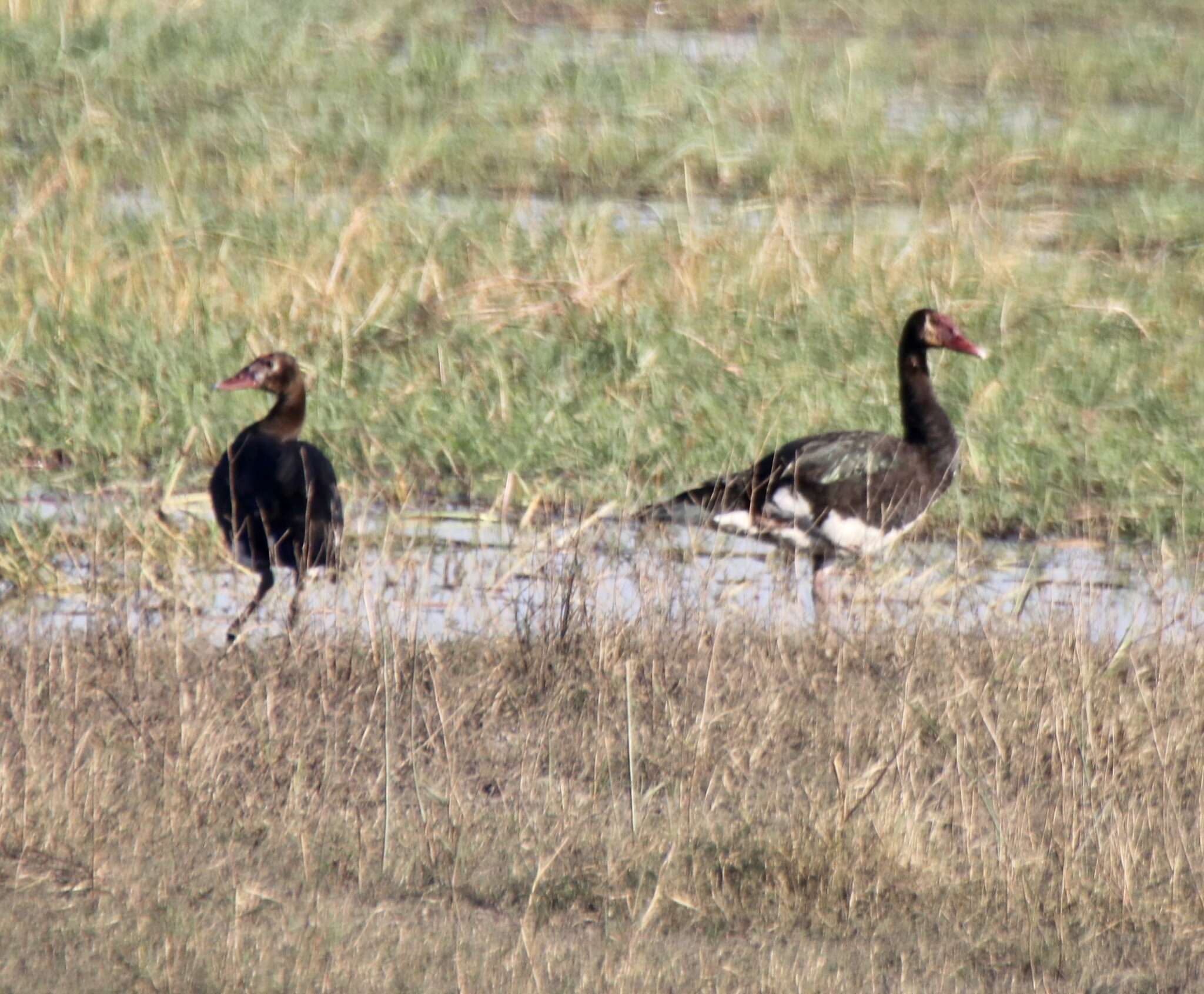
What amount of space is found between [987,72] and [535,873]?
9950 mm

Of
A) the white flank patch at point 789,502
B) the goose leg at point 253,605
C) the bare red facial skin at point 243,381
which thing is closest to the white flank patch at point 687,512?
the white flank patch at point 789,502

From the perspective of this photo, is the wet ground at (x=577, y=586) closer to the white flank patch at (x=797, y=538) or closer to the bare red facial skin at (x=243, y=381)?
the white flank patch at (x=797, y=538)

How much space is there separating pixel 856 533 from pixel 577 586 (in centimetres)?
148

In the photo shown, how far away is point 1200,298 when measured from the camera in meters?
9.35

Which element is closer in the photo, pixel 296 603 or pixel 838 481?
pixel 296 603

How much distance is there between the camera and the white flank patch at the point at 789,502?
6.71 meters

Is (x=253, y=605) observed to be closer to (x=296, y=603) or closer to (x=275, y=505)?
(x=296, y=603)

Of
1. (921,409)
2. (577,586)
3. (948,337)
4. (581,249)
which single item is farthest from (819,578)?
(581,249)

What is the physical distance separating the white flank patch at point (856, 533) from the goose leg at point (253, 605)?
73.1 inches

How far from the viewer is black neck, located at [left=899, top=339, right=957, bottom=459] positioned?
23.4 feet

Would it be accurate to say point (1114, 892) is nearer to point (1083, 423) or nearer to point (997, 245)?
point (1083, 423)

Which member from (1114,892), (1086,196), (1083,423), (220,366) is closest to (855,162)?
(1086,196)

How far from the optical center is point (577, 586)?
564cm

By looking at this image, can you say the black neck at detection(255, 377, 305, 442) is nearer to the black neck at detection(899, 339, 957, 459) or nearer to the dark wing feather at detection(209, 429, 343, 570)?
the dark wing feather at detection(209, 429, 343, 570)
